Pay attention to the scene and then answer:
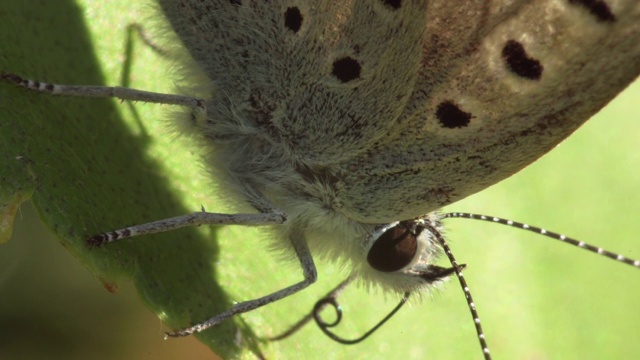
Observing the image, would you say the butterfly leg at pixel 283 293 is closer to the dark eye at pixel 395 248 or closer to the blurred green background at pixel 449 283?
the blurred green background at pixel 449 283

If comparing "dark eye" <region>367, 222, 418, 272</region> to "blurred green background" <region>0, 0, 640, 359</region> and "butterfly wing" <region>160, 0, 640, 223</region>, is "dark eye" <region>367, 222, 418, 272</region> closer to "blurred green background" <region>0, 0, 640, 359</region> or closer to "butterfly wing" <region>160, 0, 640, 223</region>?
"butterfly wing" <region>160, 0, 640, 223</region>

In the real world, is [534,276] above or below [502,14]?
below

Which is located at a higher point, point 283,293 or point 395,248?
point 395,248

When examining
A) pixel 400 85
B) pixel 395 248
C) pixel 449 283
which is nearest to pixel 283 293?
pixel 395 248

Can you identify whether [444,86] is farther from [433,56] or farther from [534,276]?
[534,276]

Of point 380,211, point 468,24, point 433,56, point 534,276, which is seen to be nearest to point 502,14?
point 468,24

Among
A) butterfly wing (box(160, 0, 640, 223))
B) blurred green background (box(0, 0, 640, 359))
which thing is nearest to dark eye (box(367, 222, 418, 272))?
butterfly wing (box(160, 0, 640, 223))

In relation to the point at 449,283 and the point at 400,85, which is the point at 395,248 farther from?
the point at 400,85
